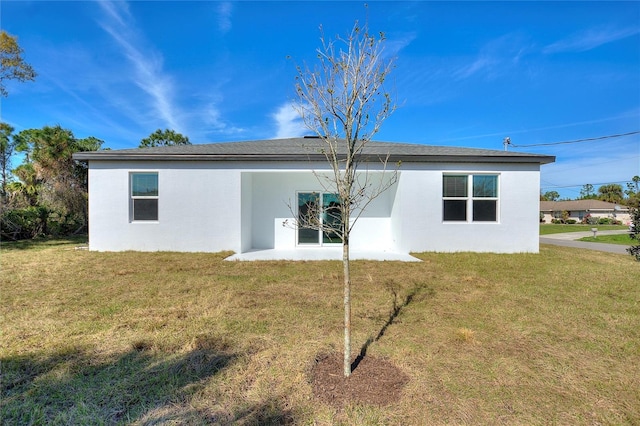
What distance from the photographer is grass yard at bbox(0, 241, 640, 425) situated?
7.14ft

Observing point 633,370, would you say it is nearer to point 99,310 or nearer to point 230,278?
point 230,278

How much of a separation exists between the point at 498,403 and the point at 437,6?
942 cm

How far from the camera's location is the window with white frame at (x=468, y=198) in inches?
377

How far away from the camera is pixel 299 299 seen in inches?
193

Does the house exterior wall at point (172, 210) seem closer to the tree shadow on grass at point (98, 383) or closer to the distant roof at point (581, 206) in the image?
the tree shadow on grass at point (98, 383)

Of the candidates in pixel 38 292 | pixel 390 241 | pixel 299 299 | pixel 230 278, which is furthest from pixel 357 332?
pixel 390 241

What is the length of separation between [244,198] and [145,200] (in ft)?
11.2

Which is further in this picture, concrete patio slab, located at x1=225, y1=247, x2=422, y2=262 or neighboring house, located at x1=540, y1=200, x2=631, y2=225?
neighboring house, located at x1=540, y1=200, x2=631, y2=225

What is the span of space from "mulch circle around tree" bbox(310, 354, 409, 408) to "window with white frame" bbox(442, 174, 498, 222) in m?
7.96

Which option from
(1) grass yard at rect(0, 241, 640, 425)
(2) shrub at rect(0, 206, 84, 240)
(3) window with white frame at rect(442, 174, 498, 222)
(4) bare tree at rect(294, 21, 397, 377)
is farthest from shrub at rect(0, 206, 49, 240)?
(3) window with white frame at rect(442, 174, 498, 222)

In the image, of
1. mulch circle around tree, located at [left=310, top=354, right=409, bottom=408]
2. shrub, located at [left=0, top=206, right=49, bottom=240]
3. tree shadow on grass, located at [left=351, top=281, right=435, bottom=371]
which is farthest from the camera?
shrub, located at [left=0, top=206, right=49, bottom=240]

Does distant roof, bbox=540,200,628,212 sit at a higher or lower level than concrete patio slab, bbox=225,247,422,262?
higher

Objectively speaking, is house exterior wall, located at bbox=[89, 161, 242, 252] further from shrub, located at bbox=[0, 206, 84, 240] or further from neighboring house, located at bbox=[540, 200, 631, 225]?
neighboring house, located at bbox=[540, 200, 631, 225]

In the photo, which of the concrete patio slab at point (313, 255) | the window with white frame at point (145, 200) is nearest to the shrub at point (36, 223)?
the window with white frame at point (145, 200)
